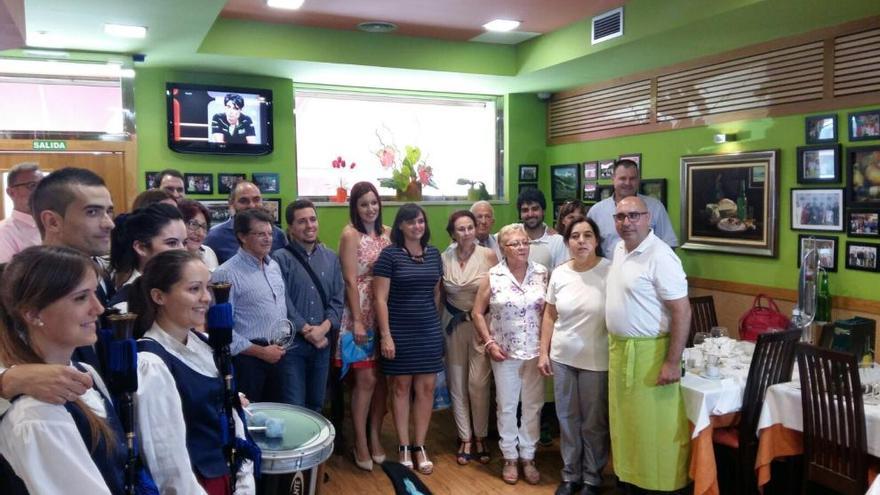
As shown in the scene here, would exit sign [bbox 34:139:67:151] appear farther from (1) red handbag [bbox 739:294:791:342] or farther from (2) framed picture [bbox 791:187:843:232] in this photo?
(2) framed picture [bbox 791:187:843:232]

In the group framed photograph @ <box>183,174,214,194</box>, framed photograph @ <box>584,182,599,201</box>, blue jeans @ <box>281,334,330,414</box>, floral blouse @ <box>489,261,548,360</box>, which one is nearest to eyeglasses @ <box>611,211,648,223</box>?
floral blouse @ <box>489,261,548,360</box>

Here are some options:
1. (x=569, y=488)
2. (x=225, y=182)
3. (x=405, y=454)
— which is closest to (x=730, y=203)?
(x=569, y=488)

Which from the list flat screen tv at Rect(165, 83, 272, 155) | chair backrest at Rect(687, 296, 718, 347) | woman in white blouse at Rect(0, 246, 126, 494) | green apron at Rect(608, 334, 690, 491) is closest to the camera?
woman in white blouse at Rect(0, 246, 126, 494)

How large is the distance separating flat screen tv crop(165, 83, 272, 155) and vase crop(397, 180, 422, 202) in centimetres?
125

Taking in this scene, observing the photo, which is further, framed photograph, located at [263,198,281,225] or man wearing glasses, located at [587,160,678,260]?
framed photograph, located at [263,198,281,225]

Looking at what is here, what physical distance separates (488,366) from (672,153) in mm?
2447

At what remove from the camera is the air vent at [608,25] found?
440 centimetres

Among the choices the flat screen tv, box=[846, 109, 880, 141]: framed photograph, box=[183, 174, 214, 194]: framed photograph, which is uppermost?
the flat screen tv

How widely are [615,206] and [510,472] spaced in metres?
2.01

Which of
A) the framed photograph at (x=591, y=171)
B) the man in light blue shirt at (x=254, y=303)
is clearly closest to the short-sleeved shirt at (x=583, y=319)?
the man in light blue shirt at (x=254, y=303)

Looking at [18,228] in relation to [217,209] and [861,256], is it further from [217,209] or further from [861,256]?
[861,256]

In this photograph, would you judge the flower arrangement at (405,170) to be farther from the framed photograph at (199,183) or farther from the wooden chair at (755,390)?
the wooden chair at (755,390)

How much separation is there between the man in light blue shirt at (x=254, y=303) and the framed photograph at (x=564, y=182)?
3751 mm

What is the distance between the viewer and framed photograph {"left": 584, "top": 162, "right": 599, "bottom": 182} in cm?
593
